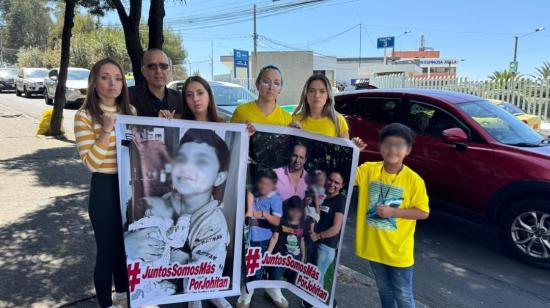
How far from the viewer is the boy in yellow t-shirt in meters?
2.51

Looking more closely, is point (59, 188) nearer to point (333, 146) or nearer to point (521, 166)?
point (333, 146)

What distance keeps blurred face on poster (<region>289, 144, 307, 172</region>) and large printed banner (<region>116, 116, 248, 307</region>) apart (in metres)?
0.33

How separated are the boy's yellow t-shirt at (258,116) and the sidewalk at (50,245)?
1.44 metres

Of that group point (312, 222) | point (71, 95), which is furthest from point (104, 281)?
point (71, 95)

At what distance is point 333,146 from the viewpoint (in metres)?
2.78

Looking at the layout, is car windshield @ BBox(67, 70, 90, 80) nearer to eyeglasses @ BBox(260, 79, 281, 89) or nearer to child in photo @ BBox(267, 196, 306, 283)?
eyeglasses @ BBox(260, 79, 281, 89)

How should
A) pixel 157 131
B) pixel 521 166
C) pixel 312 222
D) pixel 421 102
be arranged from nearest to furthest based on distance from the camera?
pixel 157 131 < pixel 312 222 < pixel 521 166 < pixel 421 102

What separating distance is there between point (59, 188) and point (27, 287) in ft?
10.4

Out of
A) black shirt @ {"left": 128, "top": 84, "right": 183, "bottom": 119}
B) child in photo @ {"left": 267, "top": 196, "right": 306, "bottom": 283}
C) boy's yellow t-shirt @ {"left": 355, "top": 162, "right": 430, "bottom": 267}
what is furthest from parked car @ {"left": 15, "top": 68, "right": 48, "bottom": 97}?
boy's yellow t-shirt @ {"left": 355, "top": 162, "right": 430, "bottom": 267}

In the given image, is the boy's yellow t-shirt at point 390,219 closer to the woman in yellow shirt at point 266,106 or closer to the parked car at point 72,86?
the woman in yellow shirt at point 266,106

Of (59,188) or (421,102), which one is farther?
(59,188)

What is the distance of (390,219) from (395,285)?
1.39 feet

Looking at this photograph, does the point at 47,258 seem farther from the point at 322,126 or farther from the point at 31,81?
the point at 31,81

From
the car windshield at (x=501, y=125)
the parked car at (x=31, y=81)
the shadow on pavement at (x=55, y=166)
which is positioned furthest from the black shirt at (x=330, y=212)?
the parked car at (x=31, y=81)
